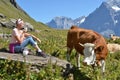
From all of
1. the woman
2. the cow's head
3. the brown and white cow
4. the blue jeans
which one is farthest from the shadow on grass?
the blue jeans

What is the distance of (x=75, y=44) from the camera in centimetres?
1856

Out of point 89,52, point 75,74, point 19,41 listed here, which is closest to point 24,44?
point 19,41

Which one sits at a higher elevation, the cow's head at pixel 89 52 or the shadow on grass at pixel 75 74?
the cow's head at pixel 89 52

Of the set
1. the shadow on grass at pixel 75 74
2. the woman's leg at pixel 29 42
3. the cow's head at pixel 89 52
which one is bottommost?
the shadow on grass at pixel 75 74

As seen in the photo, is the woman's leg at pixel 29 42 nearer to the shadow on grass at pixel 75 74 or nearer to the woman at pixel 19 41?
the woman at pixel 19 41

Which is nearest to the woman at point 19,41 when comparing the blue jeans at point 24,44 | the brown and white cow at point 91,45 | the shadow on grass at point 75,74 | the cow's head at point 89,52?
the blue jeans at point 24,44

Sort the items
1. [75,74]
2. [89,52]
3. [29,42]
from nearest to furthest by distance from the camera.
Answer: [75,74] < [89,52] < [29,42]

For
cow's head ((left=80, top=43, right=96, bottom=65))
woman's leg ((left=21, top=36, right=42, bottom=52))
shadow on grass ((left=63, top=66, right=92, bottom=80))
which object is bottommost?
shadow on grass ((left=63, top=66, right=92, bottom=80))

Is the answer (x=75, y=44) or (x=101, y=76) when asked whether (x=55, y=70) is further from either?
(x=75, y=44)

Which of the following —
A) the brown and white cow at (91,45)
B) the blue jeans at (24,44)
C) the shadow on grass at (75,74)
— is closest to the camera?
the shadow on grass at (75,74)

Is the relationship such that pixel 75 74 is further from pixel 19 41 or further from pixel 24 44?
pixel 19 41

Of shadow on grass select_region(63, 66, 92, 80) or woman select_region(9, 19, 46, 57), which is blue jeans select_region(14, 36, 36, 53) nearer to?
woman select_region(9, 19, 46, 57)

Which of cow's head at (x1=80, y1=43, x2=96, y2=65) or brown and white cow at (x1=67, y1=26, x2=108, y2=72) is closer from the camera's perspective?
cow's head at (x1=80, y1=43, x2=96, y2=65)

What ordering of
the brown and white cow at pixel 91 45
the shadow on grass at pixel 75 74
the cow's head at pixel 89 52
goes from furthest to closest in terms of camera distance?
1. the brown and white cow at pixel 91 45
2. the cow's head at pixel 89 52
3. the shadow on grass at pixel 75 74
